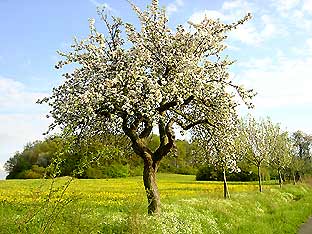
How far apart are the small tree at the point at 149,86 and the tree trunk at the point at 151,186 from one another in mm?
34

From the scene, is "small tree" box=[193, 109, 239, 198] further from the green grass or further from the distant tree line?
the green grass

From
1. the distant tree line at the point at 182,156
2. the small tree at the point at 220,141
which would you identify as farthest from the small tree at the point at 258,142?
the small tree at the point at 220,141

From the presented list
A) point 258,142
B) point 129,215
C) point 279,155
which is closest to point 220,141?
point 129,215

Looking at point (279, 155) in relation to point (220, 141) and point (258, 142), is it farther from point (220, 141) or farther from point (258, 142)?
point (220, 141)

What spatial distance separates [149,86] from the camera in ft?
46.6

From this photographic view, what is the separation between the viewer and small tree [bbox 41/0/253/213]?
1423cm

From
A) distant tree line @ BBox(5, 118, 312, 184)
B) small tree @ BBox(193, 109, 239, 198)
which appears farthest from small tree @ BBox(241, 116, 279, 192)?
small tree @ BBox(193, 109, 239, 198)

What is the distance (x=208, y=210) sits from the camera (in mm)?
18484

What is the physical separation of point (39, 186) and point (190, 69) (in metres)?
9.47

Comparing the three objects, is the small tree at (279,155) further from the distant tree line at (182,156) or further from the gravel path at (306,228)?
the gravel path at (306,228)

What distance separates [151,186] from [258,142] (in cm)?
2710

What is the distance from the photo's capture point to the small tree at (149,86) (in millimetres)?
14234

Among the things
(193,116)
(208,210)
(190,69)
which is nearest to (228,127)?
(193,116)

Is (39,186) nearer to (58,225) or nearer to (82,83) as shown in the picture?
(58,225)
